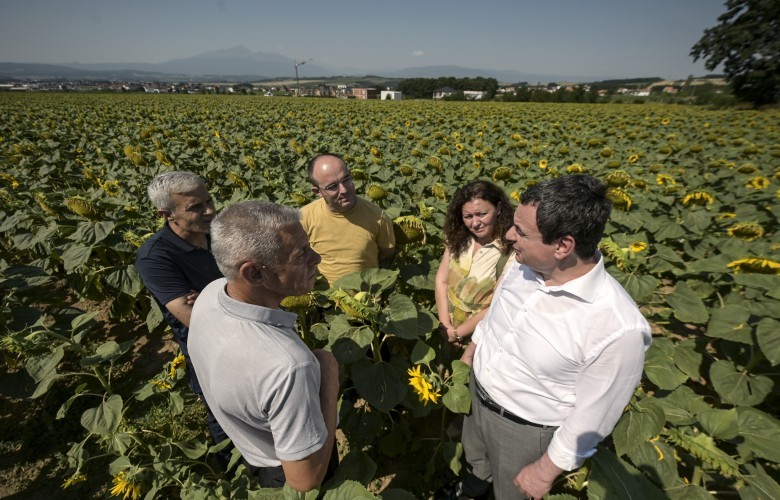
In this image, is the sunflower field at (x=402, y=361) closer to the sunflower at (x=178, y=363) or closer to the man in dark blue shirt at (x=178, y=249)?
the sunflower at (x=178, y=363)

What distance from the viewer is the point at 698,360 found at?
2.66 meters

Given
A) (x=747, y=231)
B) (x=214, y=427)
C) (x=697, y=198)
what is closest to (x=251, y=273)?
(x=214, y=427)

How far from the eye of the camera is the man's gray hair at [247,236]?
1.18 meters

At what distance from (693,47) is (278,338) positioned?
6093cm

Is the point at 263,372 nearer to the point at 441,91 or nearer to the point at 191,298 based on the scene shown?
the point at 191,298

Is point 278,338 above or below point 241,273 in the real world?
below

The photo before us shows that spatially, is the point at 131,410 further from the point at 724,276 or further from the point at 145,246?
the point at 724,276

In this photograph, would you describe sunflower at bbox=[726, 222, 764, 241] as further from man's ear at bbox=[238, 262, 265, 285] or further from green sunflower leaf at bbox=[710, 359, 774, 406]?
Answer: man's ear at bbox=[238, 262, 265, 285]

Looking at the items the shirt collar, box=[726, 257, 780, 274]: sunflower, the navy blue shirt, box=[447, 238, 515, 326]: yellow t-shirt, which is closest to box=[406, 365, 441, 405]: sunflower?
box=[447, 238, 515, 326]: yellow t-shirt

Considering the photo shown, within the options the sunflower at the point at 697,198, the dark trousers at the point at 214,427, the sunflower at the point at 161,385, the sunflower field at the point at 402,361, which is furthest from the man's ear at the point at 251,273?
the sunflower at the point at 697,198

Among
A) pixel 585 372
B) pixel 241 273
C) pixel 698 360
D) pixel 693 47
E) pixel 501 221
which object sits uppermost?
pixel 693 47

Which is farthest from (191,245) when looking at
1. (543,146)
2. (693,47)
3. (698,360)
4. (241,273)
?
(693,47)

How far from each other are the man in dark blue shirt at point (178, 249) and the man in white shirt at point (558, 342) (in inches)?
78.5

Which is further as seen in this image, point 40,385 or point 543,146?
point 543,146
